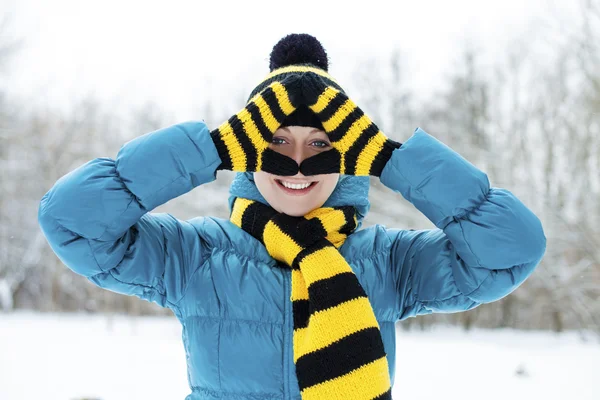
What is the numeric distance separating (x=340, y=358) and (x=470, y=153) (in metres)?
11.4

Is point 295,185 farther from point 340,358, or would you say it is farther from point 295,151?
point 340,358

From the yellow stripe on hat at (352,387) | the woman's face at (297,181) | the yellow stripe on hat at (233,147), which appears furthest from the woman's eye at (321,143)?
the yellow stripe on hat at (352,387)

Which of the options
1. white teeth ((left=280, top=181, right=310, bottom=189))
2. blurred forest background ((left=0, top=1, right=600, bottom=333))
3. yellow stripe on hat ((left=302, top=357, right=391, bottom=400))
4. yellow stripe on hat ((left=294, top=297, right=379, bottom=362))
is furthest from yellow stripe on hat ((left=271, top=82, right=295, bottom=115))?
blurred forest background ((left=0, top=1, right=600, bottom=333))

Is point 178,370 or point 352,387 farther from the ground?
point 352,387

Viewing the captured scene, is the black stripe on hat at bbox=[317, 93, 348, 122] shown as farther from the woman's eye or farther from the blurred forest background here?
the blurred forest background

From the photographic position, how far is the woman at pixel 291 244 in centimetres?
119

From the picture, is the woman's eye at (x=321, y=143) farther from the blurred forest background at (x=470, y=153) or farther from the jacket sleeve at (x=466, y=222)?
the blurred forest background at (x=470, y=153)

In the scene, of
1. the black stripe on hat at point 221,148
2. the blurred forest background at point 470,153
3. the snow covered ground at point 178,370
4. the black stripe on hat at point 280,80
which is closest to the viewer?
the black stripe on hat at point 221,148

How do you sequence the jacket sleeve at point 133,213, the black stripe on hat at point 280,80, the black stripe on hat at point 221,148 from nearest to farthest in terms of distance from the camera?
the jacket sleeve at point 133,213, the black stripe on hat at point 221,148, the black stripe on hat at point 280,80

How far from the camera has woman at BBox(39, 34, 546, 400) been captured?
3.90 ft

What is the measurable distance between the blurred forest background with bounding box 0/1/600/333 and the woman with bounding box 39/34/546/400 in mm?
8730

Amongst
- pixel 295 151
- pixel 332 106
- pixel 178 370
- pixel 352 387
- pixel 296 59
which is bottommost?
pixel 178 370

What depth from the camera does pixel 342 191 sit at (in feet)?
4.88

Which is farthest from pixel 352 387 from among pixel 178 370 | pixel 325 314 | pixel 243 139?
pixel 178 370
